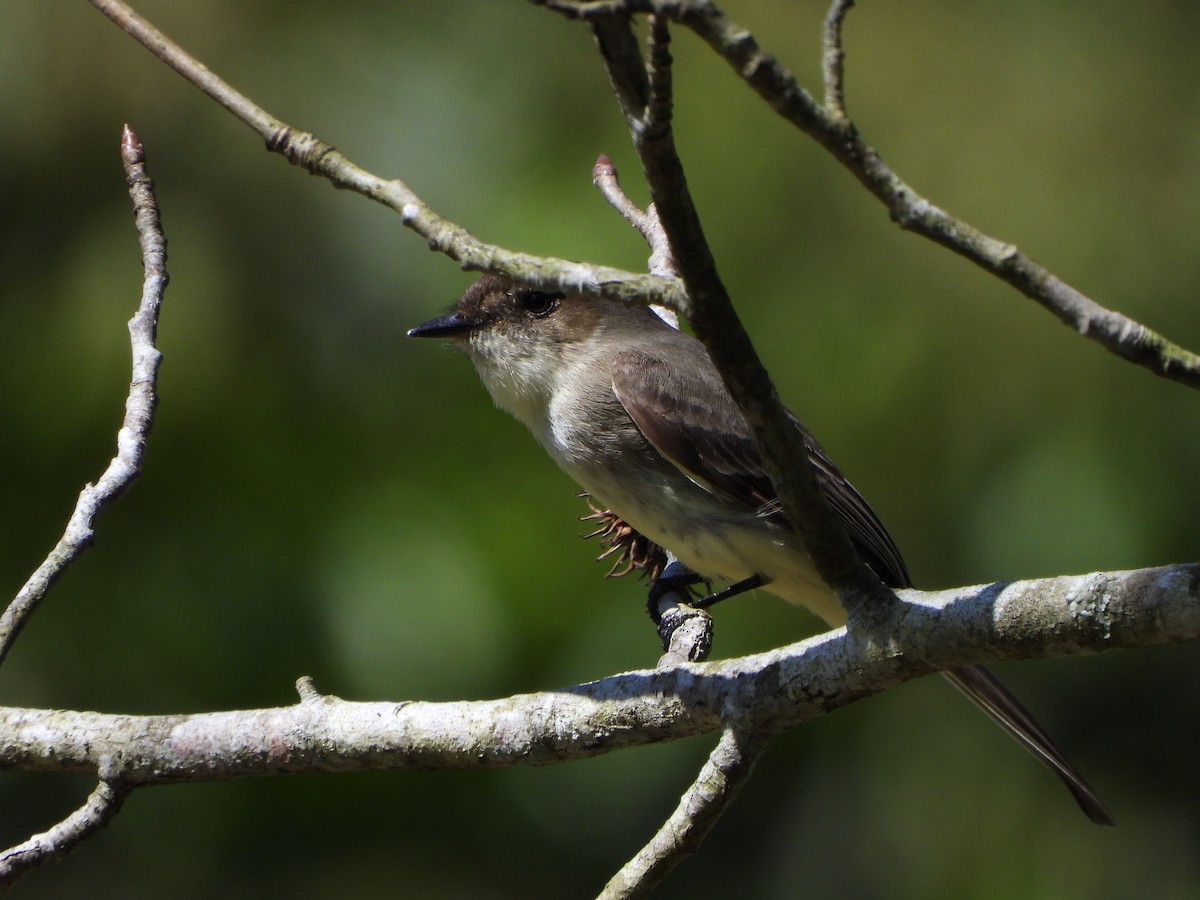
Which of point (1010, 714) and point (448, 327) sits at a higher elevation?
point (448, 327)

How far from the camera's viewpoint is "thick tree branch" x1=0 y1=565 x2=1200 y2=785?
2.02 meters

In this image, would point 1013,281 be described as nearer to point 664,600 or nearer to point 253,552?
point 664,600

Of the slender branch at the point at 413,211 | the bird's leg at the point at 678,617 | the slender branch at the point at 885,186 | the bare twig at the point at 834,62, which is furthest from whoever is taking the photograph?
the bird's leg at the point at 678,617

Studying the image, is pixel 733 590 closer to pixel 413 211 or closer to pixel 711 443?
pixel 711 443

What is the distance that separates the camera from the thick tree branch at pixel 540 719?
2023mm

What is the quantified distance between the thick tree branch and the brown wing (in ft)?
3.25

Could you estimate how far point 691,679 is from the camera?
236 cm

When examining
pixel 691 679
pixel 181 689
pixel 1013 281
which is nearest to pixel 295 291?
pixel 181 689

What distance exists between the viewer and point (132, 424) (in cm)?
250

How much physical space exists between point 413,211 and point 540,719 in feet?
3.21

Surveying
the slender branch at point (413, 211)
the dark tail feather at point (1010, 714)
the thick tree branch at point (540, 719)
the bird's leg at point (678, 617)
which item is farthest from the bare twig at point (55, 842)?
the dark tail feather at point (1010, 714)

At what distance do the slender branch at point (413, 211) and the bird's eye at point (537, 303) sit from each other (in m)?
1.64

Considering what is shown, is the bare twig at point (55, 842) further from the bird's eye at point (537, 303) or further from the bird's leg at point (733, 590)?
the bird's eye at point (537, 303)

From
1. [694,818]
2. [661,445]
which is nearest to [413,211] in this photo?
[694,818]
